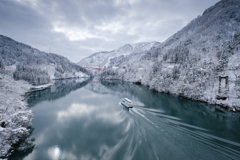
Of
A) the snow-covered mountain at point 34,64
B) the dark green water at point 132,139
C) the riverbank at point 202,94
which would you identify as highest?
the snow-covered mountain at point 34,64

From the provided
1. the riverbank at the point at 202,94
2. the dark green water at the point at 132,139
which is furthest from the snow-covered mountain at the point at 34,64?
the riverbank at the point at 202,94

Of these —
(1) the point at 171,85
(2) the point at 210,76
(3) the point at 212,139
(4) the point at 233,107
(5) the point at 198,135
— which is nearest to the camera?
(3) the point at 212,139

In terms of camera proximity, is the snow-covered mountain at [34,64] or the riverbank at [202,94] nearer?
the riverbank at [202,94]

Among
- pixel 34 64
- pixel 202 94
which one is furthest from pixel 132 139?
pixel 34 64

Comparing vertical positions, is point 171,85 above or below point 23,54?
below

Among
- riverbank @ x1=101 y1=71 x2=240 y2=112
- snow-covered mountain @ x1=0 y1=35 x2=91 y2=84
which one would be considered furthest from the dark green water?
snow-covered mountain @ x1=0 y1=35 x2=91 y2=84

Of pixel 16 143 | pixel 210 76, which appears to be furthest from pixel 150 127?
pixel 210 76

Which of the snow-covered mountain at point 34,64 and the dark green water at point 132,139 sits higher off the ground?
the snow-covered mountain at point 34,64

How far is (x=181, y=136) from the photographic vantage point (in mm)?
18656

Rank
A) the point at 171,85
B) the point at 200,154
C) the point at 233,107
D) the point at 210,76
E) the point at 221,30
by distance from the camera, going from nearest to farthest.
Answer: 1. the point at 200,154
2. the point at 233,107
3. the point at 210,76
4. the point at 171,85
5. the point at 221,30

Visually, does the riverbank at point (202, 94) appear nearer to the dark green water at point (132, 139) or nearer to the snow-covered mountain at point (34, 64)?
the dark green water at point (132, 139)

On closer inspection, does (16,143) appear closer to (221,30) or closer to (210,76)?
(210,76)

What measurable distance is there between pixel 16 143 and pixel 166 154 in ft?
79.6

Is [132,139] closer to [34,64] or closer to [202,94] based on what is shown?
[202,94]
